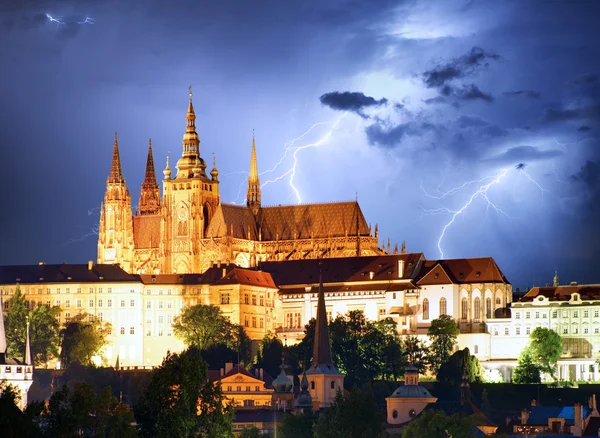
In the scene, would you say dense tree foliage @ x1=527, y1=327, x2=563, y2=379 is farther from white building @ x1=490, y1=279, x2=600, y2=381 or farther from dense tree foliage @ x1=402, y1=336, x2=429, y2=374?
dense tree foliage @ x1=402, y1=336, x2=429, y2=374

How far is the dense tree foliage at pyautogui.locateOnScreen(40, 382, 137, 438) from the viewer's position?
4131 inches

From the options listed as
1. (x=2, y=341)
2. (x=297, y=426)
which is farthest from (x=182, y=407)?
(x=297, y=426)

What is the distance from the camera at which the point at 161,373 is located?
114688 mm

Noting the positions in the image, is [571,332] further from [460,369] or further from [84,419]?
[84,419]

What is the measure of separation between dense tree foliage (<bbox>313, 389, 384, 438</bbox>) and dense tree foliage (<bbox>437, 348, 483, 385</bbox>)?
4012 cm

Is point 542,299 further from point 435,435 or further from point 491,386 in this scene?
point 435,435

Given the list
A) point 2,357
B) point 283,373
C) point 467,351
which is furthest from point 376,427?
point 467,351

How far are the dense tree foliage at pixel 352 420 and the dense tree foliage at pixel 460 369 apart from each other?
4012 cm

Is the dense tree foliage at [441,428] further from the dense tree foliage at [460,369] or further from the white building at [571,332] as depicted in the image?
the white building at [571,332]

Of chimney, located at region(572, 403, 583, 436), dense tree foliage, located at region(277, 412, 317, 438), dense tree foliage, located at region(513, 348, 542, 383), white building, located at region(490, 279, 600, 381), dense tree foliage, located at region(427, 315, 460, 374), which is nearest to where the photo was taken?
dense tree foliage, located at region(277, 412, 317, 438)

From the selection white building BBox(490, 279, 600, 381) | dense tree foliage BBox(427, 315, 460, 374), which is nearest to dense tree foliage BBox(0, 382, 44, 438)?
dense tree foliage BBox(427, 315, 460, 374)

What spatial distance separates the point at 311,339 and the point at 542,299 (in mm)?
21856

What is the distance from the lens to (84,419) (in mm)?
105875

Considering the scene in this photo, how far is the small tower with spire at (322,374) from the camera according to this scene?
173250 millimetres
